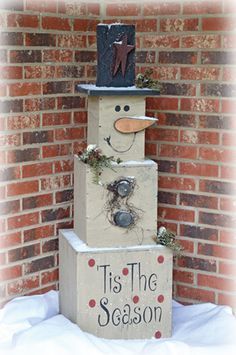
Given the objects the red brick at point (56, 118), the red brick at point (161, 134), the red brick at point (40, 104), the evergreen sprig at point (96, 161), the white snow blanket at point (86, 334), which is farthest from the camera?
the red brick at point (161, 134)

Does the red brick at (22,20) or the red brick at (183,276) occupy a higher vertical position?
the red brick at (22,20)

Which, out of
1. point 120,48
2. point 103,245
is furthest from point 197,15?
point 103,245

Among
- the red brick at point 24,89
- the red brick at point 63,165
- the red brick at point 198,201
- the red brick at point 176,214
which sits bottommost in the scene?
the red brick at point 176,214

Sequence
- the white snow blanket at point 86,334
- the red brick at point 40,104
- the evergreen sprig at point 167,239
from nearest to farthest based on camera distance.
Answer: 1. the white snow blanket at point 86,334
2. the evergreen sprig at point 167,239
3. the red brick at point 40,104

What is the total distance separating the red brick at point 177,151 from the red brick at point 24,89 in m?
0.71

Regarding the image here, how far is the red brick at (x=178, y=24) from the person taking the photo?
3811mm

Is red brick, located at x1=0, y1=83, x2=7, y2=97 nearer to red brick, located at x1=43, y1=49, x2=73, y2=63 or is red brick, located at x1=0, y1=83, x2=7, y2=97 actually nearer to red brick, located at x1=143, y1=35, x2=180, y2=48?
red brick, located at x1=43, y1=49, x2=73, y2=63

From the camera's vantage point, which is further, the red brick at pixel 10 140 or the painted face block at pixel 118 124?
the red brick at pixel 10 140

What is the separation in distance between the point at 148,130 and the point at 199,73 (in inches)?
16.2

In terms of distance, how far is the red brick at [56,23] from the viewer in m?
3.76

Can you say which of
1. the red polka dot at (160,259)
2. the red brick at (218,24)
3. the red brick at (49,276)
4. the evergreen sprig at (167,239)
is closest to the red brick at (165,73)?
the red brick at (218,24)

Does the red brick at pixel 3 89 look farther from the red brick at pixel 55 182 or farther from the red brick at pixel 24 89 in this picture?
the red brick at pixel 55 182

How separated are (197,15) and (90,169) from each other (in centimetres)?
98

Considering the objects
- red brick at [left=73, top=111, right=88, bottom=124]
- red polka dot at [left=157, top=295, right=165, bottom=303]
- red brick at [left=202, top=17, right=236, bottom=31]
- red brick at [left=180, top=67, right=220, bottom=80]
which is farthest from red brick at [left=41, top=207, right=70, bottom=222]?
red brick at [left=202, top=17, right=236, bottom=31]
